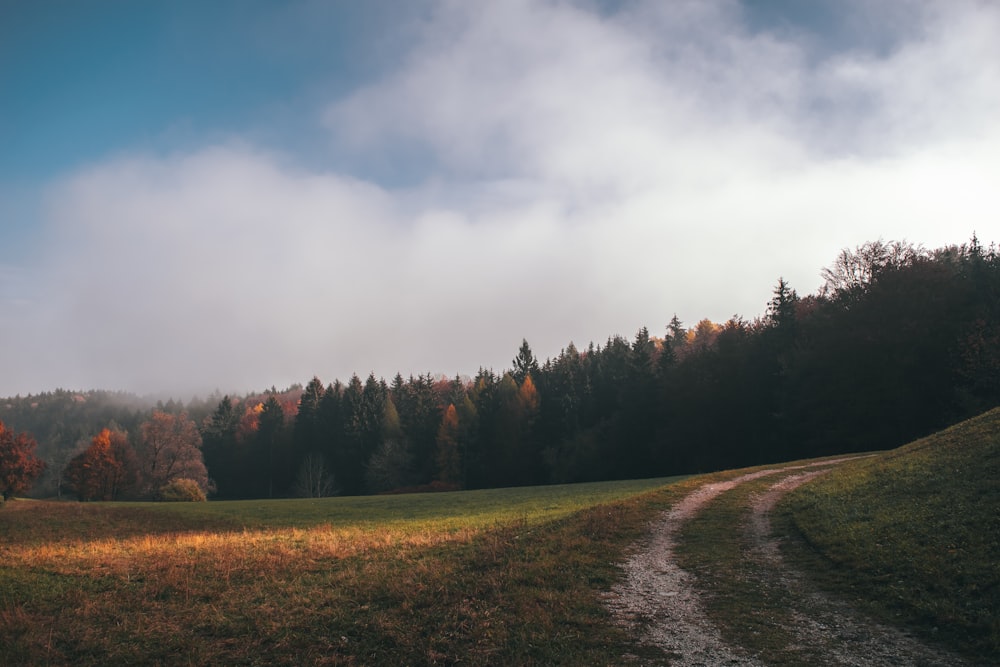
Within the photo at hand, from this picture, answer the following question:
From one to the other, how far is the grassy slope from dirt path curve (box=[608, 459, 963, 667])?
723 millimetres

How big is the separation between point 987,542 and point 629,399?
67.6 metres

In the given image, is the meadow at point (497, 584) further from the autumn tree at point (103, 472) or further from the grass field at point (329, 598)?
the autumn tree at point (103, 472)

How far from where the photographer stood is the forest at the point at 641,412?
50500mm

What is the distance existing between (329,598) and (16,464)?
3447 inches

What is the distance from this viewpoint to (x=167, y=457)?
272 feet

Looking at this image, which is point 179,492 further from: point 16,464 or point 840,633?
point 840,633

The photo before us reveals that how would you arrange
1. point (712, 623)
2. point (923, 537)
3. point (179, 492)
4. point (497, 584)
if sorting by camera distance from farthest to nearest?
1. point (179, 492)
2. point (923, 537)
3. point (497, 584)
4. point (712, 623)

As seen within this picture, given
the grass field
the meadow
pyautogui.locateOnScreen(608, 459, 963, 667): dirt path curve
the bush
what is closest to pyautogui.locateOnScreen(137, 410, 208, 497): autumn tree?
the bush

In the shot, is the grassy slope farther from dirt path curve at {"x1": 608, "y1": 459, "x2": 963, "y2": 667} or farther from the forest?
the forest

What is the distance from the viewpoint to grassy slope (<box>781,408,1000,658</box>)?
10336mm

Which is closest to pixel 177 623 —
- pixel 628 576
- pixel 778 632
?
pixel 628 576

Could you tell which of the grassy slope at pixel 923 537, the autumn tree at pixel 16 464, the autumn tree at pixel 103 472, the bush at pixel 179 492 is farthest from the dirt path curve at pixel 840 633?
the autumn tree at pixel 103 472

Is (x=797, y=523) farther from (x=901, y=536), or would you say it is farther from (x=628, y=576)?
(x=628, y=576)

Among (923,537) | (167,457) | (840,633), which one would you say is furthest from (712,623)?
(167,457)
